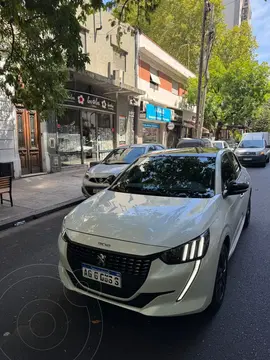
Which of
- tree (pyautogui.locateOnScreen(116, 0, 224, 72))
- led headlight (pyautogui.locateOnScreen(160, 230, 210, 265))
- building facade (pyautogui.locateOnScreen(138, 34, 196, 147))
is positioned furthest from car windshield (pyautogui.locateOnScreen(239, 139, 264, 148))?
tree (pyautogui.locateOnScreen(116, 0, 224, 72))

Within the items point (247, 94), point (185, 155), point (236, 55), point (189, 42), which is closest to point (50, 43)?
point (185, 155)

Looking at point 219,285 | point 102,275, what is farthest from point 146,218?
point 219,285

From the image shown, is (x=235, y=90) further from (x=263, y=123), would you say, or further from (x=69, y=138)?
(x=263, y=123)

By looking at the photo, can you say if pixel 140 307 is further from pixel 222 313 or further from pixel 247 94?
pixel 247 94

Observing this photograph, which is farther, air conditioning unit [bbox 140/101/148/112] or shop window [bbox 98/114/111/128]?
air conditioning unit [bbox 140/101/148/112]

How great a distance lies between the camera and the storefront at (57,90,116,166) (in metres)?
12.5

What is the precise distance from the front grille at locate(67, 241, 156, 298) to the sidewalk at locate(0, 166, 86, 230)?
3450mm

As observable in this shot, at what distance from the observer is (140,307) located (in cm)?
219

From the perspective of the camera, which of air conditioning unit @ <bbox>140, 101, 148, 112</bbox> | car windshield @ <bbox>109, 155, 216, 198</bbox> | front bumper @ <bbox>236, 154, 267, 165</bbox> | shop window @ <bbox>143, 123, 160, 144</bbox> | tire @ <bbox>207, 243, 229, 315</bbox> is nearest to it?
tire @ <bbox>207, 243, 229, 315</bbox>

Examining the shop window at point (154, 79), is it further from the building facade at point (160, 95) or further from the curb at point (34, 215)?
the curb at point (34, 215)

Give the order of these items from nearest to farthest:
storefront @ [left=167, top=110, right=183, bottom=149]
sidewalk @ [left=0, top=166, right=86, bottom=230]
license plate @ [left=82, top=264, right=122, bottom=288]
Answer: license plate @ [left=82, top=264, right=122, bottom=288] < sidewalk @ [left=0, top=166, right=86, bottom=230] < storefront @ [left=167, top=110, right=183, bottom=149]

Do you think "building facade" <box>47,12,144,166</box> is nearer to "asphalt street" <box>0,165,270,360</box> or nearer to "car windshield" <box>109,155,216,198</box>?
"car windshield" <box>109,155,216,198</box>

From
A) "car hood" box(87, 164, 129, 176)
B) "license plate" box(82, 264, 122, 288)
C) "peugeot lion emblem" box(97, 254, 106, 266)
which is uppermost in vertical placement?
"car hood" box(87, 164, 129, 176)

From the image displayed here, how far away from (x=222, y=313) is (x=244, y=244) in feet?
6.25
